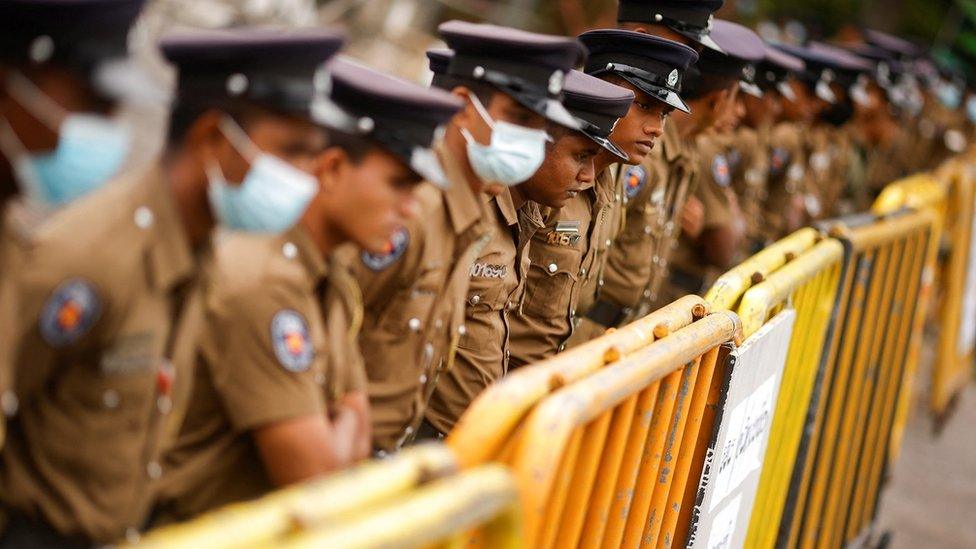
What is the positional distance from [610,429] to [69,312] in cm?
138

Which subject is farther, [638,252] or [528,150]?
[638,252]

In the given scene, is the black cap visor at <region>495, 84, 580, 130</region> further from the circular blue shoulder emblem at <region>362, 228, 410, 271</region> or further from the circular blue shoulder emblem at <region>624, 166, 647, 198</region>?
the circular blue shoulder emblem at <region>624, 166, 647, 198</region>

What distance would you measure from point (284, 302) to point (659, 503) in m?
1.46

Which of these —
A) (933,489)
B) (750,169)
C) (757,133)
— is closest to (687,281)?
(750,169)

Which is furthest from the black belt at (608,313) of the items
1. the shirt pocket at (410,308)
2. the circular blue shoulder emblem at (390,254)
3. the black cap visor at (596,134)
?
the circular blue shoulder emblem at (390,254)

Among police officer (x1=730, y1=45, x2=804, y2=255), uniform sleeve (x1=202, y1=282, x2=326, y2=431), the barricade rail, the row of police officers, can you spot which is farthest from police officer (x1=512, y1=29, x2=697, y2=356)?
uniform sleeve (x1=202, y1=282, x2=326, y2=431)

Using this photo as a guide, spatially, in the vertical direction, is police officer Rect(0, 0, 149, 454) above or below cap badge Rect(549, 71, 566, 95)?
below

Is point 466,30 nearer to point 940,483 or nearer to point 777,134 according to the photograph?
point 777,134

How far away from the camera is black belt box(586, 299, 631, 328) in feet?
20.1

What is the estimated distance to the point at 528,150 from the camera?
3785 mm

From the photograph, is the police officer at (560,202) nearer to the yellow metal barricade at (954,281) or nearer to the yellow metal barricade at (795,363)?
the yellow metal barricade at (795,363)

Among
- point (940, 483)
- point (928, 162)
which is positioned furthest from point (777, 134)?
point (928, 162)

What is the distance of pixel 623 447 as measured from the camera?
131 inches

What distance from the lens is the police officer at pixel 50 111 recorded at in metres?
2.47
